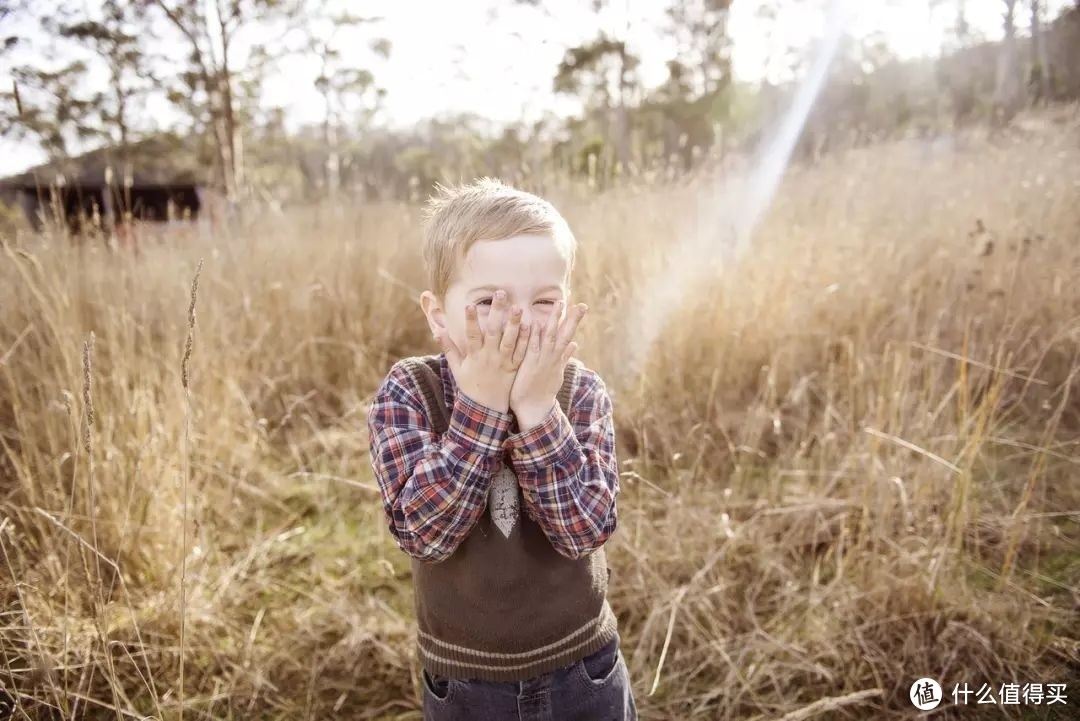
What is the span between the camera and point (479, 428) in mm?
863

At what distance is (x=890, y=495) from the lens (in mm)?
1641

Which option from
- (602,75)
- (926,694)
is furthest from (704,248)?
(602,75)

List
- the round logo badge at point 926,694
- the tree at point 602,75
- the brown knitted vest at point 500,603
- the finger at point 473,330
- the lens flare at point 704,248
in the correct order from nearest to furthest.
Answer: the finger at point 473,330, the brown knitted vest at point 500,603, the round logo badge at point 926,694, the lens flare at point 704,248, the tree at point 602,75

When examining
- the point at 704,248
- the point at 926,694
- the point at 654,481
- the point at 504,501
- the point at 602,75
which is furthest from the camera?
the point at 602,75

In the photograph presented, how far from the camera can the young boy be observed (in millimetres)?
865

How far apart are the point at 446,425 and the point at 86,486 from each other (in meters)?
1.13

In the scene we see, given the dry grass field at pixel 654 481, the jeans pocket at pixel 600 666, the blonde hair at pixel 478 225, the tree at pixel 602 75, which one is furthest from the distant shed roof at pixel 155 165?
the jeans pocket at pixel 600 666

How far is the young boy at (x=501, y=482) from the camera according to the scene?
86cm

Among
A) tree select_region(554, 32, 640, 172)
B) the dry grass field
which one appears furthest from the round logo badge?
tree select_region(554, 32, 640, 172)

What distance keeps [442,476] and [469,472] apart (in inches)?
1.5

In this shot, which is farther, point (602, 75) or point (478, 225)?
point (602, 75)

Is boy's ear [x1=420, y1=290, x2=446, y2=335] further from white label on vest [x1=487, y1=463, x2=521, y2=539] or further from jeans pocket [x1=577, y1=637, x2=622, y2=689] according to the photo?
jeans pocket [x1=577, y1=637, x2=622, y2=689]

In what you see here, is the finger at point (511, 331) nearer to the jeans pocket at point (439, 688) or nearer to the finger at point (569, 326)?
the finger at point (569, 326)

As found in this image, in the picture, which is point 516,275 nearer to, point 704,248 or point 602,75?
point 704,248
